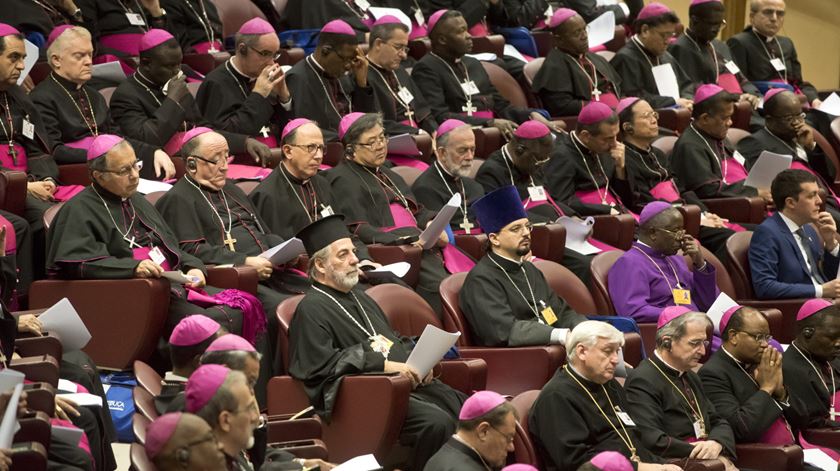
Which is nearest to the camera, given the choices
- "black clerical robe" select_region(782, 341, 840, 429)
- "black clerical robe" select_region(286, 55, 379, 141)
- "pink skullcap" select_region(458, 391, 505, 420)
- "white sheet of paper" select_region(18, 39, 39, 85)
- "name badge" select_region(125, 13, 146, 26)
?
"pink skullcap" select_region(458, 391, 505, 420)

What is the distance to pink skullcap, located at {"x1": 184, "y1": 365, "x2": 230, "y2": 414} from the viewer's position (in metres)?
3.78

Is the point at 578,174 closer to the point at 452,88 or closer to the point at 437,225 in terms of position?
the point at 452,88

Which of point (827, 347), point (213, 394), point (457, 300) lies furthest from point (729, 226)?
point (213, 394)

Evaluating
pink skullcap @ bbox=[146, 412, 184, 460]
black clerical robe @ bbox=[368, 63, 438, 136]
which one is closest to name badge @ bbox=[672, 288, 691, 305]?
black clerical robe @ bbox=[368, 63, 438, 136]

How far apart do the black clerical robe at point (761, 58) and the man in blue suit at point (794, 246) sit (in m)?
2.93

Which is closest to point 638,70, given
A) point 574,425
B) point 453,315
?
point 453,315

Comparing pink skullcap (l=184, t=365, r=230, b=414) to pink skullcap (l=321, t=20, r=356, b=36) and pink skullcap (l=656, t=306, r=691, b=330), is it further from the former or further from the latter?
pink skullcap (l=321, t=20, r=356, b=36)

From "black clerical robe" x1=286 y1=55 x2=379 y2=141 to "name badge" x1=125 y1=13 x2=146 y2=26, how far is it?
2.83 feet

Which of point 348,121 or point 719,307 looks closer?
point 719,307

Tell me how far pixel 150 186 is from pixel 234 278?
34.4 inches

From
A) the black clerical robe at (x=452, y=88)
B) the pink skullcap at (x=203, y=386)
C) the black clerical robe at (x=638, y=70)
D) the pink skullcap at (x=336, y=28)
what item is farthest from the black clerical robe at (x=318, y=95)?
the pink skullcap at (x=203, y=386)

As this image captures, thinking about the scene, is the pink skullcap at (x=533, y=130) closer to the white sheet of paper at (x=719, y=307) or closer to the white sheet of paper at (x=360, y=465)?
the white sheet of paper at (x=719, y=307)

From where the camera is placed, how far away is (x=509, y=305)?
227 inches

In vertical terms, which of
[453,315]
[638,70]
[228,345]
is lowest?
[638,70]
